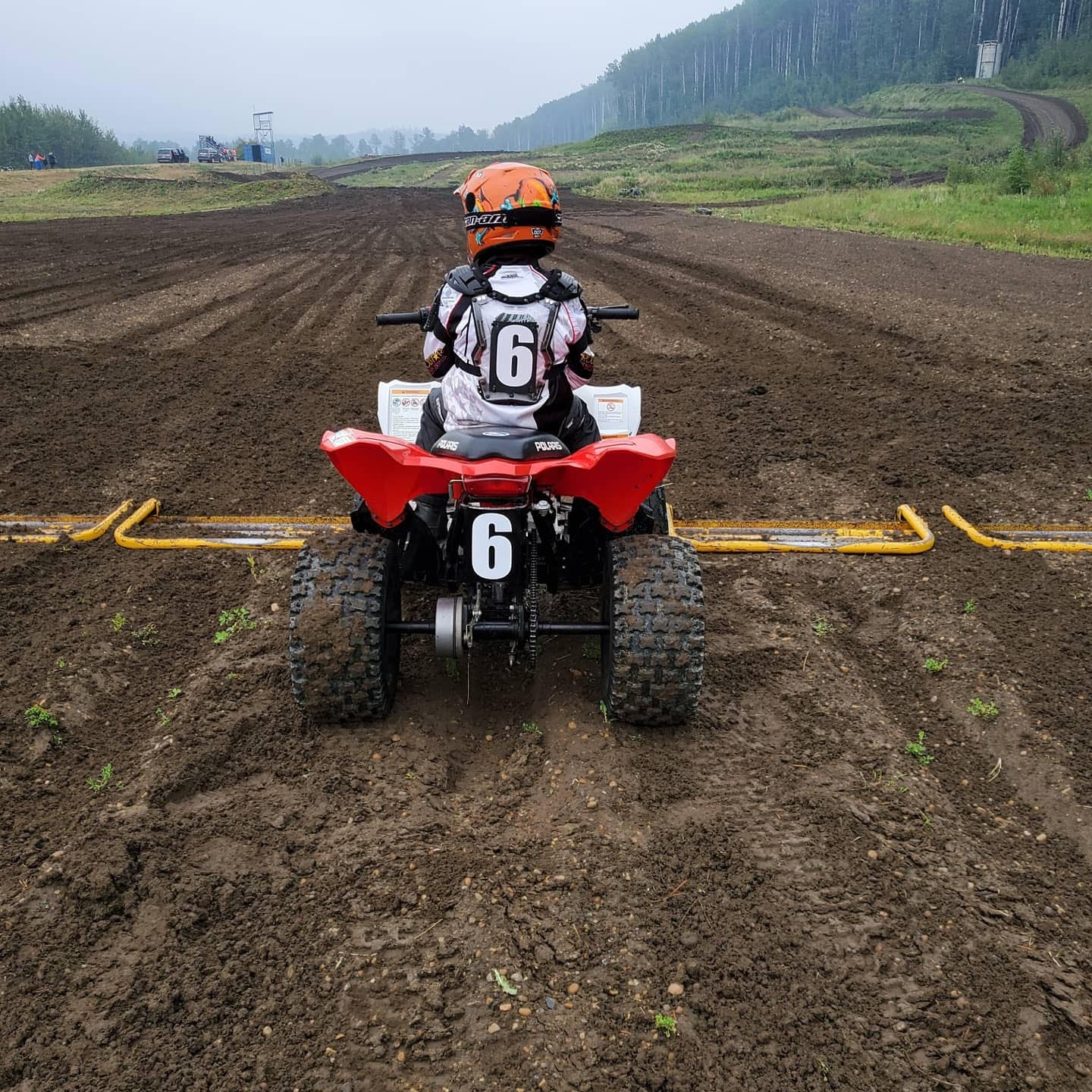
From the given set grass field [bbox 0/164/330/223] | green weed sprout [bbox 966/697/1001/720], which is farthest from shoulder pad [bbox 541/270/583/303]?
grass field [bbox 0/164/330/223]

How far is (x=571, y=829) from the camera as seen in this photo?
2.90m

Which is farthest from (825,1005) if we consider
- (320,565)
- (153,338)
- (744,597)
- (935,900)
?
(153,338)

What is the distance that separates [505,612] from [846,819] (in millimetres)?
1441

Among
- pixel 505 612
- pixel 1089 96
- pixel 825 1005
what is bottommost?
pixel 825 1005

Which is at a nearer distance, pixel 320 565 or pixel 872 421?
pixel 320 565

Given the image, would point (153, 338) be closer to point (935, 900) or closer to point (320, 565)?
point (320, 565)

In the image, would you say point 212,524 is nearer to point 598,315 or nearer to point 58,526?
point 58,526

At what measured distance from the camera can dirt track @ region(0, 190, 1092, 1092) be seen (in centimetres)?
217

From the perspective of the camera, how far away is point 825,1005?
7.39 ft

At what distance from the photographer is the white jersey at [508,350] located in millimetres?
3270

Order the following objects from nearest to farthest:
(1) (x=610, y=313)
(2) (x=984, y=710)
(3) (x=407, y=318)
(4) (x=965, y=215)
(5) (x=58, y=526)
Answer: (2) (x=984, y=710) → (1) (x=610, y=313) → (3) (x=407, y=318) → (5) (x=58, y=526) → (4) (x=965, y=215)

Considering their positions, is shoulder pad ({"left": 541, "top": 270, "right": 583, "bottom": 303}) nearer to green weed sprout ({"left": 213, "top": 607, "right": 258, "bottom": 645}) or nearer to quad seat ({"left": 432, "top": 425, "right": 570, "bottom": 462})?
quad seat ({"left": 432, "top": 425, "right": 570, "bottom": 462})

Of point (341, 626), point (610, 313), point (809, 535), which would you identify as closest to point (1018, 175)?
point (809, 535)

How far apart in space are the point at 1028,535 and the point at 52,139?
306 feet
